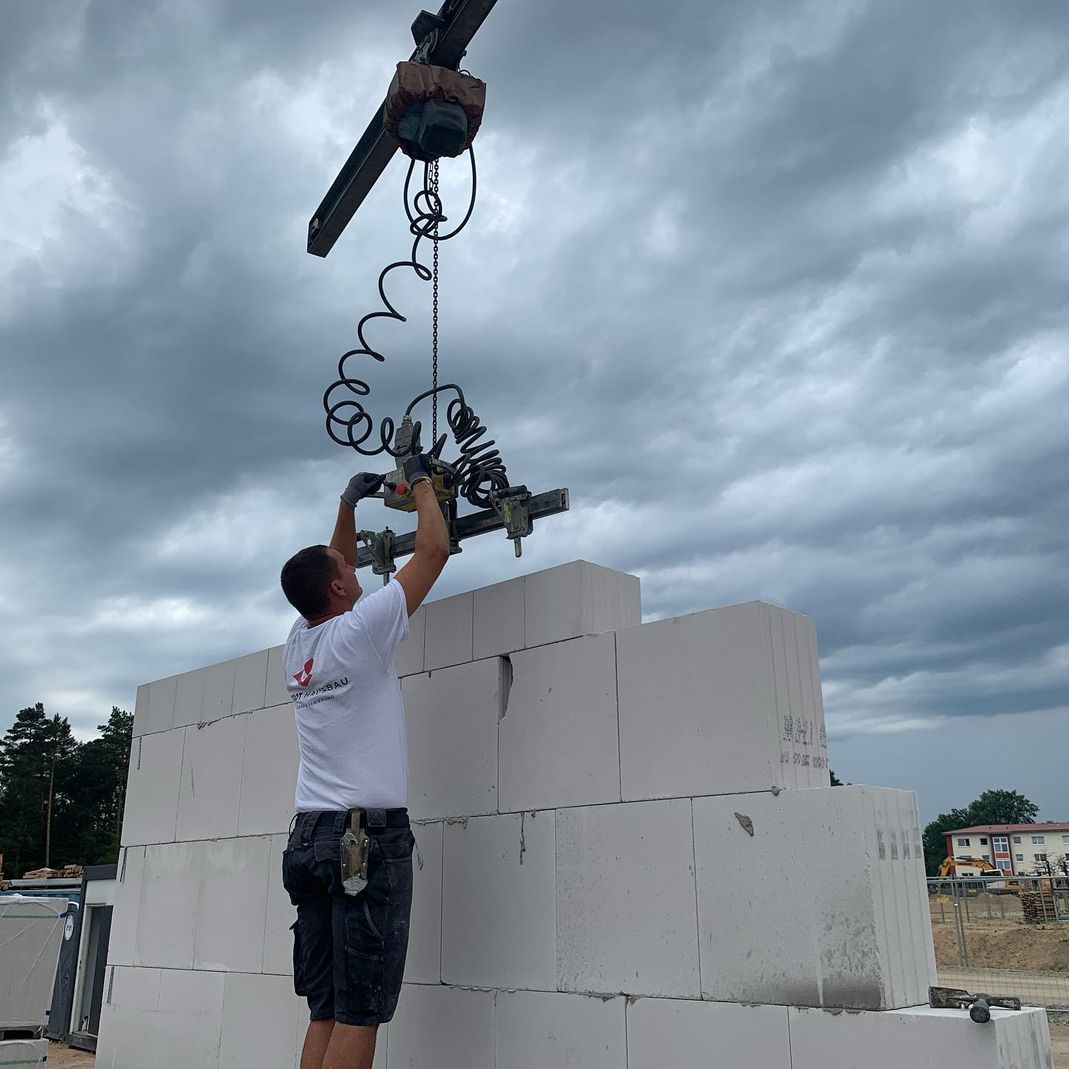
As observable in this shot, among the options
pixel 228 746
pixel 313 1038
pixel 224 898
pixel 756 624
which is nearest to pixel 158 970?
pixel 224 898

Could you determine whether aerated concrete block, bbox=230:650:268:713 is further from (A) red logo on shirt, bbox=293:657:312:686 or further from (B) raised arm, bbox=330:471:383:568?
(A) red logo on shirt, bbox=293:657:312:686

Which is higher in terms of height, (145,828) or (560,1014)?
(145,828)

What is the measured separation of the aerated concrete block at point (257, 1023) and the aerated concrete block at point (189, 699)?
3.74 feet

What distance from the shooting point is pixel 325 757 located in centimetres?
270

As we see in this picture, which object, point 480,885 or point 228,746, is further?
point 228,746

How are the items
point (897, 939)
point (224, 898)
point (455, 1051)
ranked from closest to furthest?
point (897, 939)
point (455, 1051)
point (224, 898)

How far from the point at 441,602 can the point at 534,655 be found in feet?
1.61

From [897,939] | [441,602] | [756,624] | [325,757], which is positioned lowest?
[897,939]

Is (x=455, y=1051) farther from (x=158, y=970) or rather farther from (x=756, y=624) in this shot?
(x=158, y=970)

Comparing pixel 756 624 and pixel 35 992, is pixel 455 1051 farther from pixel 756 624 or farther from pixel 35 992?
pixel 35 992

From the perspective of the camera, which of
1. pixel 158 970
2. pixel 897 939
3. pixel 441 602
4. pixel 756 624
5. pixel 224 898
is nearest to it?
pixel 897 939

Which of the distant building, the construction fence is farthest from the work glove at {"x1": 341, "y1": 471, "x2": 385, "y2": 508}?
the distant building

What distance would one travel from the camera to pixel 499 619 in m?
3.10

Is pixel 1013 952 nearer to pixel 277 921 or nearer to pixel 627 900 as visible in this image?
pixel 277 921
